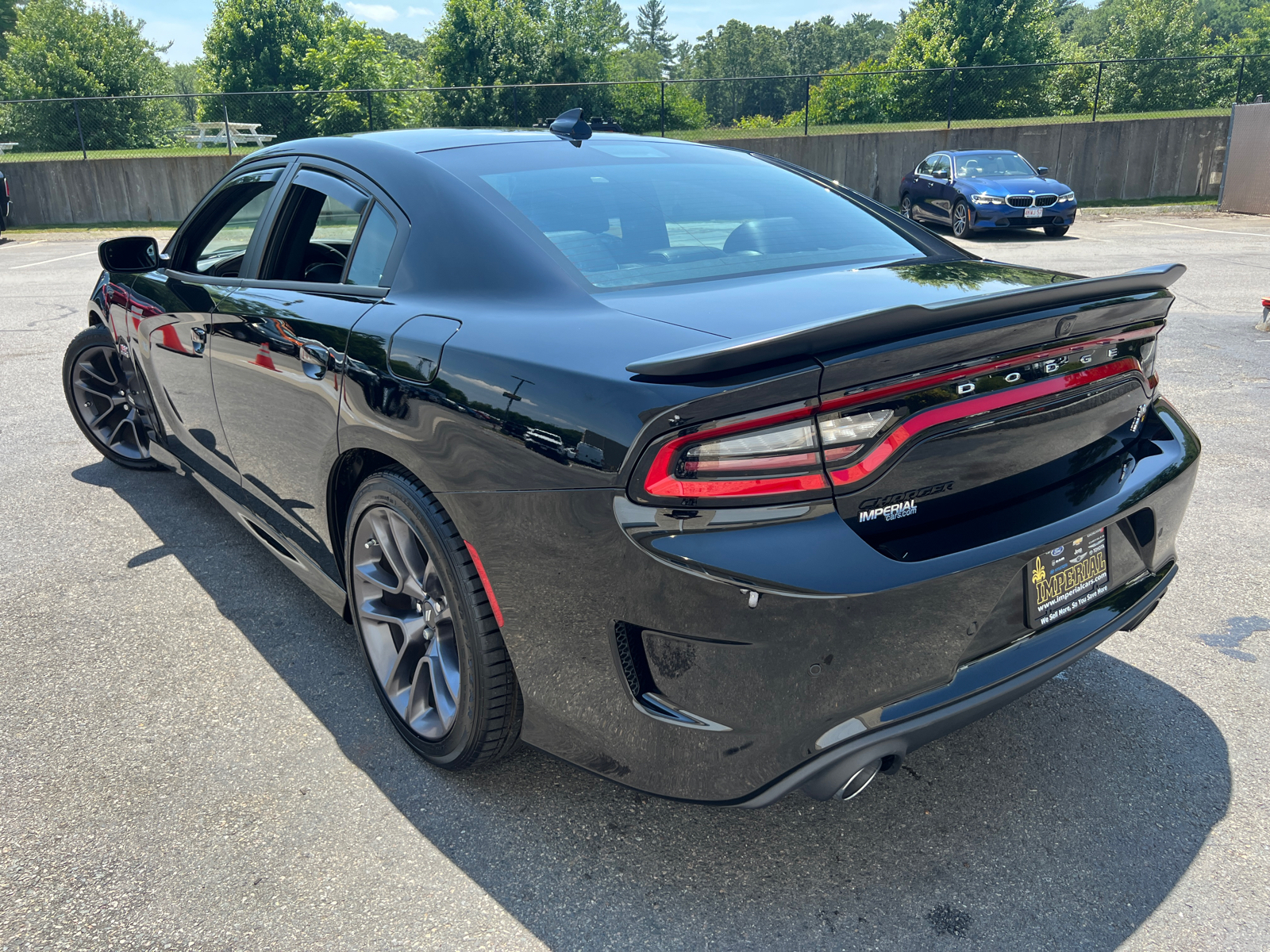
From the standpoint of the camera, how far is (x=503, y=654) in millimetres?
2143

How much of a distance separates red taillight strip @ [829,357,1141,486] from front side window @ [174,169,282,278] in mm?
2339

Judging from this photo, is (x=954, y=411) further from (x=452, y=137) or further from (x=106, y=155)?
(x=106, y=155)

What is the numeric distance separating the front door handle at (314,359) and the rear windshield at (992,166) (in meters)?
15.3

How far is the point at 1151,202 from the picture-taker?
21.9m

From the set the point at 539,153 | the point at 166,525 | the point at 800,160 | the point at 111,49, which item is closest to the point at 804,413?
the point at 539,153

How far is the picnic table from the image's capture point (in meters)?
24.2

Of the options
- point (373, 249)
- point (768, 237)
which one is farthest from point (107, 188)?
point (768, 237)

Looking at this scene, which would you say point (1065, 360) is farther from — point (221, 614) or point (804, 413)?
point (221, 614)

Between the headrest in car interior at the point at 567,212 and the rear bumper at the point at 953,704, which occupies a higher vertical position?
the headrest in car interior at the point at 567,212

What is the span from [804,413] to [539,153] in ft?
5.14

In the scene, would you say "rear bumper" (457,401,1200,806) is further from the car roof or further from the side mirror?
the side mirror

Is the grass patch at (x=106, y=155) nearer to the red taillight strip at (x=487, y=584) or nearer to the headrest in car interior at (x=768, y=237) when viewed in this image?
the headrest in car interior at (x=768, y=237)

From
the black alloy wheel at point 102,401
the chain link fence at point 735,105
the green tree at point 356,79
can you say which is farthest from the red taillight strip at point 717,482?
the green tree at point 356,79

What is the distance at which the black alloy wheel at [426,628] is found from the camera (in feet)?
7.05
